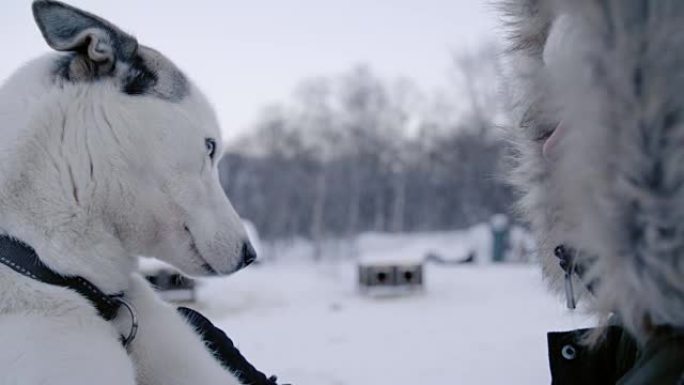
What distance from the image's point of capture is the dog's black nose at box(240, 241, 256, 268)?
Result: 5.04 feet

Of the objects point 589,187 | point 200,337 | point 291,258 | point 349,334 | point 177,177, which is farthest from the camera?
point 291,258

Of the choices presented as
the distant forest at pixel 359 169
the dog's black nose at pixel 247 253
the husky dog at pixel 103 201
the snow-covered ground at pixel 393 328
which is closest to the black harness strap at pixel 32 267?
the husky dog at pixel 103 201

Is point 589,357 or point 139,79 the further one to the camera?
point 139,79

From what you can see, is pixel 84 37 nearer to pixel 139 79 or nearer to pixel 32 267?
pixel 139 79

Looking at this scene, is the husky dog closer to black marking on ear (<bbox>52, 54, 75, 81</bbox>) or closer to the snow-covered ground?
black marking on ear (<bbox>52, 54, 75, 81</bbox>)

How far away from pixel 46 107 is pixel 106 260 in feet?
1.26

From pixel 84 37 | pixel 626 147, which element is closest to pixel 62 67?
pixel 84 37

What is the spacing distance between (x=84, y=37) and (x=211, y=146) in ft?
1.32

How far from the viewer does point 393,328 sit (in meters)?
6.46

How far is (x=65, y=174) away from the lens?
130 centimetres

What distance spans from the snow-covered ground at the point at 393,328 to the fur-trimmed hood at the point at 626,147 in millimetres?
829

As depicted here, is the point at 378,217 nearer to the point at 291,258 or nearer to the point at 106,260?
the point at 291,258

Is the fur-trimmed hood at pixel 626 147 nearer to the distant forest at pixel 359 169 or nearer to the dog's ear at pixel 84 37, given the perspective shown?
the dog's ear at pixel 84 37

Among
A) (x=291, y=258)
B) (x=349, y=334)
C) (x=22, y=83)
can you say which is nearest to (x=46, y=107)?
(x=22, y=83)
